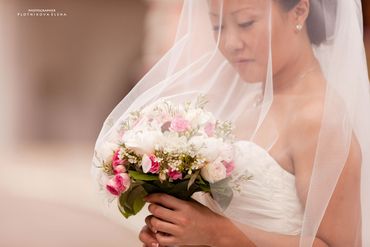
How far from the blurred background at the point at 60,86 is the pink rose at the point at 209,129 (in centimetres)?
295

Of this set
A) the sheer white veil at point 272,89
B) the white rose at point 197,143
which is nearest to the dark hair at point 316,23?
the sheer white veil at point 272,89

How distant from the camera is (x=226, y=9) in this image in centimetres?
166

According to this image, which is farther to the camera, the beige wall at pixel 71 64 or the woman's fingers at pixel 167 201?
the beige wall at pixel 71 64

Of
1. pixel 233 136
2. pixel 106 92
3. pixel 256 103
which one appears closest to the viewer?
pixel 233 136

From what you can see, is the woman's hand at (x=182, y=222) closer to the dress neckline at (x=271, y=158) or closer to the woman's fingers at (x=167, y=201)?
the woman's fingers at (x=167, y=201)

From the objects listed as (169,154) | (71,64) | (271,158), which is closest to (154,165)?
(169,154)

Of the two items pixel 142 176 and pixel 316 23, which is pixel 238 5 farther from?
pixel 142 176

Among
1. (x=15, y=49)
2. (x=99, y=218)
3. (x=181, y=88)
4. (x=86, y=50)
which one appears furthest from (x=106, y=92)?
(x=181, y=88)

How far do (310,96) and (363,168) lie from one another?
0.23m

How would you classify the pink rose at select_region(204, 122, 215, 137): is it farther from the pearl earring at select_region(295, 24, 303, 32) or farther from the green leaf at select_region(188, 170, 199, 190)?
the pearl earring at select_region(295, 24, 303, 32)

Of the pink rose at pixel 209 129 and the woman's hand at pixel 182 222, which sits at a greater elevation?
the pink rose at pixel 209 129

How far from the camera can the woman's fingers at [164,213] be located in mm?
1601

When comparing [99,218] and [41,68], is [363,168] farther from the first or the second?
[41,68]

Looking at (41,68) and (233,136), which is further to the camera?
(41,68)
